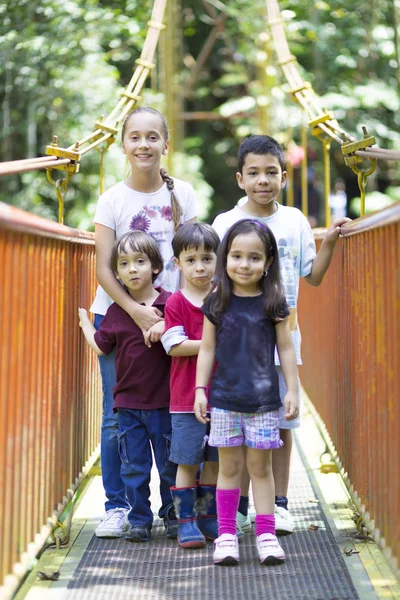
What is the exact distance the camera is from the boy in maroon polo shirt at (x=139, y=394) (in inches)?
153

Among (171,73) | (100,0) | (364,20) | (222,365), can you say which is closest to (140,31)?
(171,73)

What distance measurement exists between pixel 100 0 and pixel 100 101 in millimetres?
2060

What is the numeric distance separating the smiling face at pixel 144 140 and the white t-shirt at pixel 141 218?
12cm

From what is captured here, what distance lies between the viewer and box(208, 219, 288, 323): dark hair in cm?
352

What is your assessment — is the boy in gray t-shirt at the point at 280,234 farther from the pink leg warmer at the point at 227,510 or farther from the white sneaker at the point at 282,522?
the pink leg warmer at the point at 227,510

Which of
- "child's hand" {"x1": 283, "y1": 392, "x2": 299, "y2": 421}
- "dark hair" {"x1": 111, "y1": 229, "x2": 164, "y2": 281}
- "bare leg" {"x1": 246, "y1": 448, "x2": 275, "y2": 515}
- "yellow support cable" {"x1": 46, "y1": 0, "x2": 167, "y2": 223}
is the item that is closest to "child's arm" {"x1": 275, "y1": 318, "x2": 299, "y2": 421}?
"child's hand" {"x1": 283, "y1": 392, "x2": 299, "y2": 421}

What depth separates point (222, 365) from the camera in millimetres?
3504

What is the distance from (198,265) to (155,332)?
296mm

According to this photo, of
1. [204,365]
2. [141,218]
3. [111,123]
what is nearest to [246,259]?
[204,365]

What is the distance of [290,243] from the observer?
399 centimetres

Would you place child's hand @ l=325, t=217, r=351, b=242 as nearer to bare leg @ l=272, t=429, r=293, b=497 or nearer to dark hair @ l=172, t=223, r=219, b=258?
dark hair @ l=172, t=223, r=219, b=258

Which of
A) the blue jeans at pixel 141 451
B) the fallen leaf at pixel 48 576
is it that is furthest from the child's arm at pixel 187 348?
the fallen leaf at pixel 48 576

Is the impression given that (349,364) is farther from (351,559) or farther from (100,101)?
(100,101)

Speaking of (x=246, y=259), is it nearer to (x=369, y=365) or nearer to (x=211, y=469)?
(x=369, y=365)
